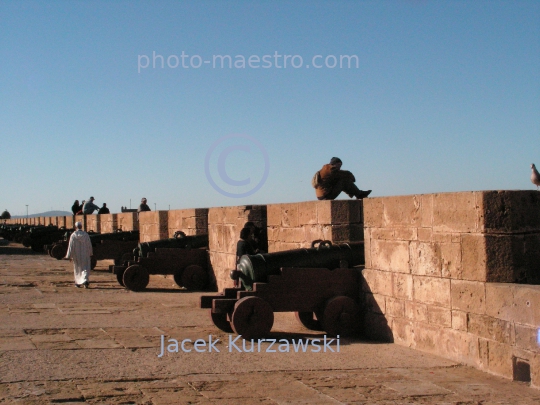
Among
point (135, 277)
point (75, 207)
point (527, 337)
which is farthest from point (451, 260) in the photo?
point (75, 207)

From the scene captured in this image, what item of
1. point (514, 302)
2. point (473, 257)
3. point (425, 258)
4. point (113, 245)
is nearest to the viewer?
point (514, 302)

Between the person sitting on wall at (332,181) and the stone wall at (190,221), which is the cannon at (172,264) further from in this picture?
the person sitting on wall at (332,181)

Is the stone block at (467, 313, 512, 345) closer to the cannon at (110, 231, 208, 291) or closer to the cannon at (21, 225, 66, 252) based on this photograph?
the cannon at (110, 231, 208, 291)

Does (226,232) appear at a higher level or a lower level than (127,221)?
lower

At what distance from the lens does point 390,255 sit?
7020mm

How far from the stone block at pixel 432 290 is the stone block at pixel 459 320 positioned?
0.12m

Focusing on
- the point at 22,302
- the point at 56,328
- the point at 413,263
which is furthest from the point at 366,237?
the point at 22,302

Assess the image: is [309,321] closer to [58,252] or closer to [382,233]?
[382,233]

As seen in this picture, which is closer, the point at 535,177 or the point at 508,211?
the point at 508,211

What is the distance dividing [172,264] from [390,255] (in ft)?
19.5

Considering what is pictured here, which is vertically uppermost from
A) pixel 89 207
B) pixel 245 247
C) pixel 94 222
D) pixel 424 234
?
pixel 89 207

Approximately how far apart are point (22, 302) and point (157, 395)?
5870 mm

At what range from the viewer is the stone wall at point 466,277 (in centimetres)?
541

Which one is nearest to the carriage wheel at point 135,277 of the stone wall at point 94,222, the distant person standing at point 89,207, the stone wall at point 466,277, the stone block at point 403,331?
the stone wall at point 466,277
